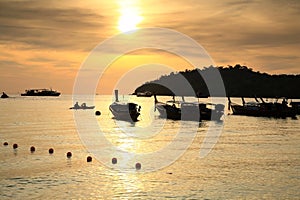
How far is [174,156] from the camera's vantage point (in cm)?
4134

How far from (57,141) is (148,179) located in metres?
25.8

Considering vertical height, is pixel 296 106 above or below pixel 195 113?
above

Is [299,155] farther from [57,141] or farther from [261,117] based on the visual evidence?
[261,117]

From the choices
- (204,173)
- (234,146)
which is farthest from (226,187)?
(234,146)

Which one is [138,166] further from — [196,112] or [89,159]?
[196,112]

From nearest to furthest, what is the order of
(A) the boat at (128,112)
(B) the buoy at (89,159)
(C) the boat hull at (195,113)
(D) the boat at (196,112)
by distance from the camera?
(B) the buoy at (89,159), (A) the boat at (128,112), (C) the boat hull at (195,113), (D) the boat at (196,112)

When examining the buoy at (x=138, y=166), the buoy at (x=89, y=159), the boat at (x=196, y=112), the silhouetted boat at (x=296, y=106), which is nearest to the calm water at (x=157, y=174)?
the buoy at (x=138, y=166)

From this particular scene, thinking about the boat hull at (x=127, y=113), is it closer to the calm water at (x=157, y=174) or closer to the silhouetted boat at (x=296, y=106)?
the silhouetted boat at (x=296, y=106)

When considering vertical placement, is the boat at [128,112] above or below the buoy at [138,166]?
above

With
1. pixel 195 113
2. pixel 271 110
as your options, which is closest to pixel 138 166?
pixel 195 113

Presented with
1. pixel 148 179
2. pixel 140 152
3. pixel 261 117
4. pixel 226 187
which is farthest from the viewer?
pixel 261 117

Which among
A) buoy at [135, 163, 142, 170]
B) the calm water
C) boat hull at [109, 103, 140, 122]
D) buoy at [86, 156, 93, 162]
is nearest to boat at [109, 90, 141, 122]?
boat hull at [109, 103, 140, 122]

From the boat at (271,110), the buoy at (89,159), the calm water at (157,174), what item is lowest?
the calm water at (157,174)

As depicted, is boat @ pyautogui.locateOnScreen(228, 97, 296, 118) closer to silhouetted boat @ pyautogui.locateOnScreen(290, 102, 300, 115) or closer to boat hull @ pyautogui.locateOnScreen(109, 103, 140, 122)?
silhouetted boat @ pyautogui.locateOnScreen(290, 102, 300, 115)
